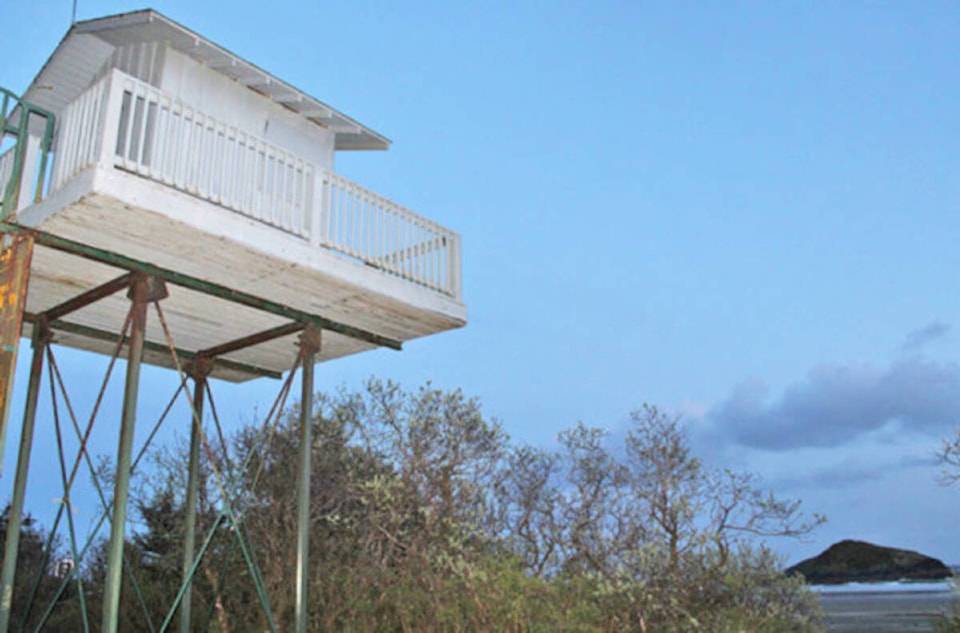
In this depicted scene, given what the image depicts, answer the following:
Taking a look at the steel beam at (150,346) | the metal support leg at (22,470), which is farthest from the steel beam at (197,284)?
the metal support leg at (22,470)

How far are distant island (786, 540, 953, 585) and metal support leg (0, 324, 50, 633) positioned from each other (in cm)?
8254

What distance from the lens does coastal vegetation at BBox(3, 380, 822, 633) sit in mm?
11930

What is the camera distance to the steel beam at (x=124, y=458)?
849cm

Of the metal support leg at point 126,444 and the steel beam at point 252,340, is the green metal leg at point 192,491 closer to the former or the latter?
the steel beam at point 252,340

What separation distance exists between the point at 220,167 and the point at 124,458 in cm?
322

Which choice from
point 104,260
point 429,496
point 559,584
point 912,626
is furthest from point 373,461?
point 912,626

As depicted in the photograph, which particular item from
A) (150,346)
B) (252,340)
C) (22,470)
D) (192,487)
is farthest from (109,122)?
(192,487)

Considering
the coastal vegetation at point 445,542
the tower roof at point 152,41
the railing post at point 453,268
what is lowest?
the coastal vegetation at point 445,542

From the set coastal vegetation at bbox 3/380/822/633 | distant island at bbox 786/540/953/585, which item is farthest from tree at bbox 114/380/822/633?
distant island at bbox 786/540/953/585

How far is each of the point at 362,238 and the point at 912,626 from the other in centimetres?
2743

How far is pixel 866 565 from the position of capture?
285 ft

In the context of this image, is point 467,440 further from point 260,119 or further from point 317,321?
point 260,119

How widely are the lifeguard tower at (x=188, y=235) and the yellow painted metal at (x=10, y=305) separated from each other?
22mm

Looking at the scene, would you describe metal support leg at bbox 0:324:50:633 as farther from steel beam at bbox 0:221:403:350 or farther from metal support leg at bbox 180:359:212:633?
steel beam at bbox 0:221:403:350
